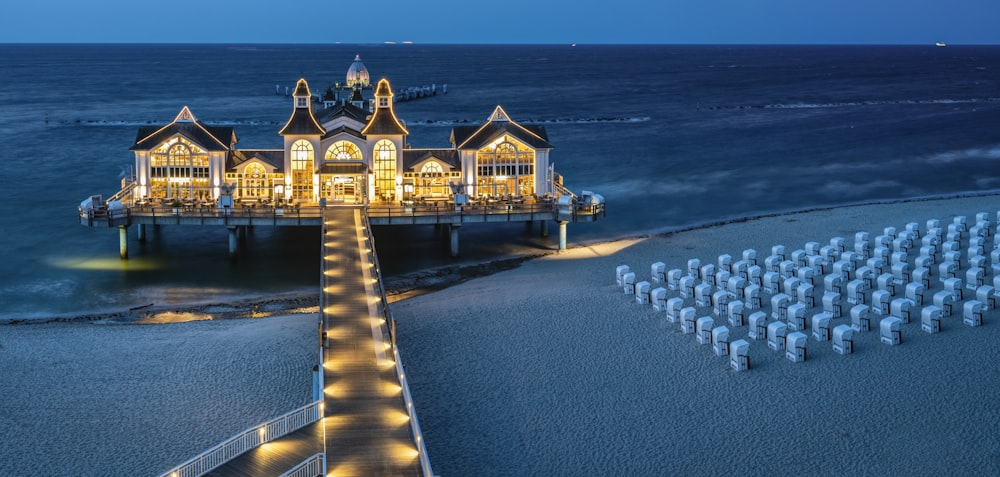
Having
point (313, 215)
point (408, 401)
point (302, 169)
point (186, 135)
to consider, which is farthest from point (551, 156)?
point (408, 401)

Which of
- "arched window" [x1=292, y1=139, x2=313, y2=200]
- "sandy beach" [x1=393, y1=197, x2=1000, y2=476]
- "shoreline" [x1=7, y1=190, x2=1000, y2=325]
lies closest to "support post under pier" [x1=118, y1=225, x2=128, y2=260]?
"arched window" [x1=292, y1=139, x2=313, y2=200]

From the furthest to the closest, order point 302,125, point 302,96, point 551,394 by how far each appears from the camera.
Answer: point 302,96 → point 302,125 → point 551,394

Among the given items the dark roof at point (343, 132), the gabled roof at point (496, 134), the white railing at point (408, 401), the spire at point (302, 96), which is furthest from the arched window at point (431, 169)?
the white railing at point (408, 401)

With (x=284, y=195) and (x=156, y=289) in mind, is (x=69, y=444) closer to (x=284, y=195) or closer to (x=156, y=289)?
(x=156, y=289)

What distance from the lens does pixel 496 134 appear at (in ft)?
151

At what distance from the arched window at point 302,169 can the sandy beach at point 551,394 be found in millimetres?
12083

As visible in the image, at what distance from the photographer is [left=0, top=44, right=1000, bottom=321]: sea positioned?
43438 mm

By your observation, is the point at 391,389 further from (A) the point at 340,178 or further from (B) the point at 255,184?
(B) the point at 255,184

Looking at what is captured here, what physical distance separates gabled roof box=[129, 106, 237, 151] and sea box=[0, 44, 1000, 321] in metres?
4.60

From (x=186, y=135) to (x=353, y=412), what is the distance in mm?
25799

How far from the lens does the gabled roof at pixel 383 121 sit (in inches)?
1812

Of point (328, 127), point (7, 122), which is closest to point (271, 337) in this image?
point (328, 127)

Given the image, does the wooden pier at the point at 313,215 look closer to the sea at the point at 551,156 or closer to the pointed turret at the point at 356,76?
the sea at the point at 551,156

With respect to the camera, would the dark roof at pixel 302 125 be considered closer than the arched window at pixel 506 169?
Yes
